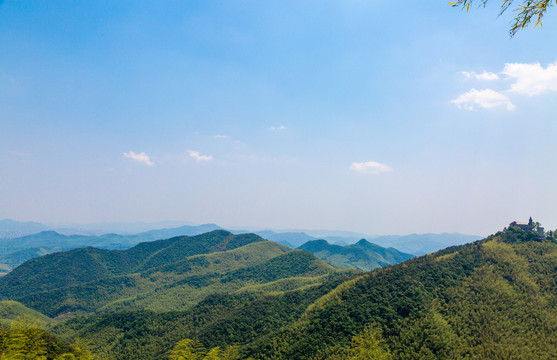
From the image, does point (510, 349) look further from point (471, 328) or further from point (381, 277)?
point (381, 277)

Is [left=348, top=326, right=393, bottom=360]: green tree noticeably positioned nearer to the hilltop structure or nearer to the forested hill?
the forested hill

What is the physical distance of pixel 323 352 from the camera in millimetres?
52469

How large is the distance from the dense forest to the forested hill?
0.20 metres

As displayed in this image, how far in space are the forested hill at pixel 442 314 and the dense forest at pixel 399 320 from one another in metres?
0.20

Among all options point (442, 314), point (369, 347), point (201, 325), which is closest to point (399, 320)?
point (442, 314)

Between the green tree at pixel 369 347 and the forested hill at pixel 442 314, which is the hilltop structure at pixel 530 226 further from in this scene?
the green tree at pixel 369 347

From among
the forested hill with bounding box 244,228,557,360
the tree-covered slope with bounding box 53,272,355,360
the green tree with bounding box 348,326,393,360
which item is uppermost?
the forested hill with bounding box 244,228,557,360

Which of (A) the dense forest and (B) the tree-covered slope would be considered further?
(B) the tree-covered slope

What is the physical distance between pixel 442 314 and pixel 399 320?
9813 mm

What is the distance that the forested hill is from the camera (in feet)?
157

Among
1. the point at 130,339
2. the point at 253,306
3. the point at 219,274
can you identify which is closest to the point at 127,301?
the point at 219,274

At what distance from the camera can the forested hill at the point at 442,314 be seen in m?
48.0

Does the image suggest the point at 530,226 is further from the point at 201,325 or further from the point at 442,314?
the point at 201,325

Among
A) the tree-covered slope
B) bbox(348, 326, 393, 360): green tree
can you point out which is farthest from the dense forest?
the tree-covered slope
